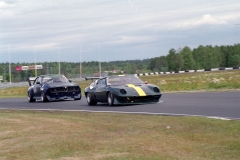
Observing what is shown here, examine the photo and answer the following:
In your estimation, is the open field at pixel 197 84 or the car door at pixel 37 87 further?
the open field at pixel 197 84

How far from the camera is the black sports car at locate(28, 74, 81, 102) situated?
27203mm

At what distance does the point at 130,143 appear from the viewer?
32.8 ft

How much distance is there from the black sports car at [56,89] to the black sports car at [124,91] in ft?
15.4

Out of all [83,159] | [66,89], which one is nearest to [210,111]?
[83,159]

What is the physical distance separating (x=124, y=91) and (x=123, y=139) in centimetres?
1037

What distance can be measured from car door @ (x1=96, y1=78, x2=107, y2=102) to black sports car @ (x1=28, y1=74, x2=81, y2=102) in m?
4.82

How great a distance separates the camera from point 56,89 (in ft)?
89.3

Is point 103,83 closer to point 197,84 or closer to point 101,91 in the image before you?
point 101,91

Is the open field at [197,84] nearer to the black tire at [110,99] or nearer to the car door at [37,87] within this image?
the car door at [37,87]

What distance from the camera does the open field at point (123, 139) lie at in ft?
29.8

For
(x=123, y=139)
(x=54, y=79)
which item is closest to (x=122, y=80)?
(x=54, y=79)

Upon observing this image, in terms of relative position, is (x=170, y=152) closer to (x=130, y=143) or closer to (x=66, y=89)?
(x=130, y=143)

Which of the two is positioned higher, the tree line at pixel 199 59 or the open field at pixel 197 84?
the tree line at pixel 199 59

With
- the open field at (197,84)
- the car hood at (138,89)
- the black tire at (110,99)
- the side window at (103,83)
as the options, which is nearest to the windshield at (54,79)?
the side window at (103,83)
